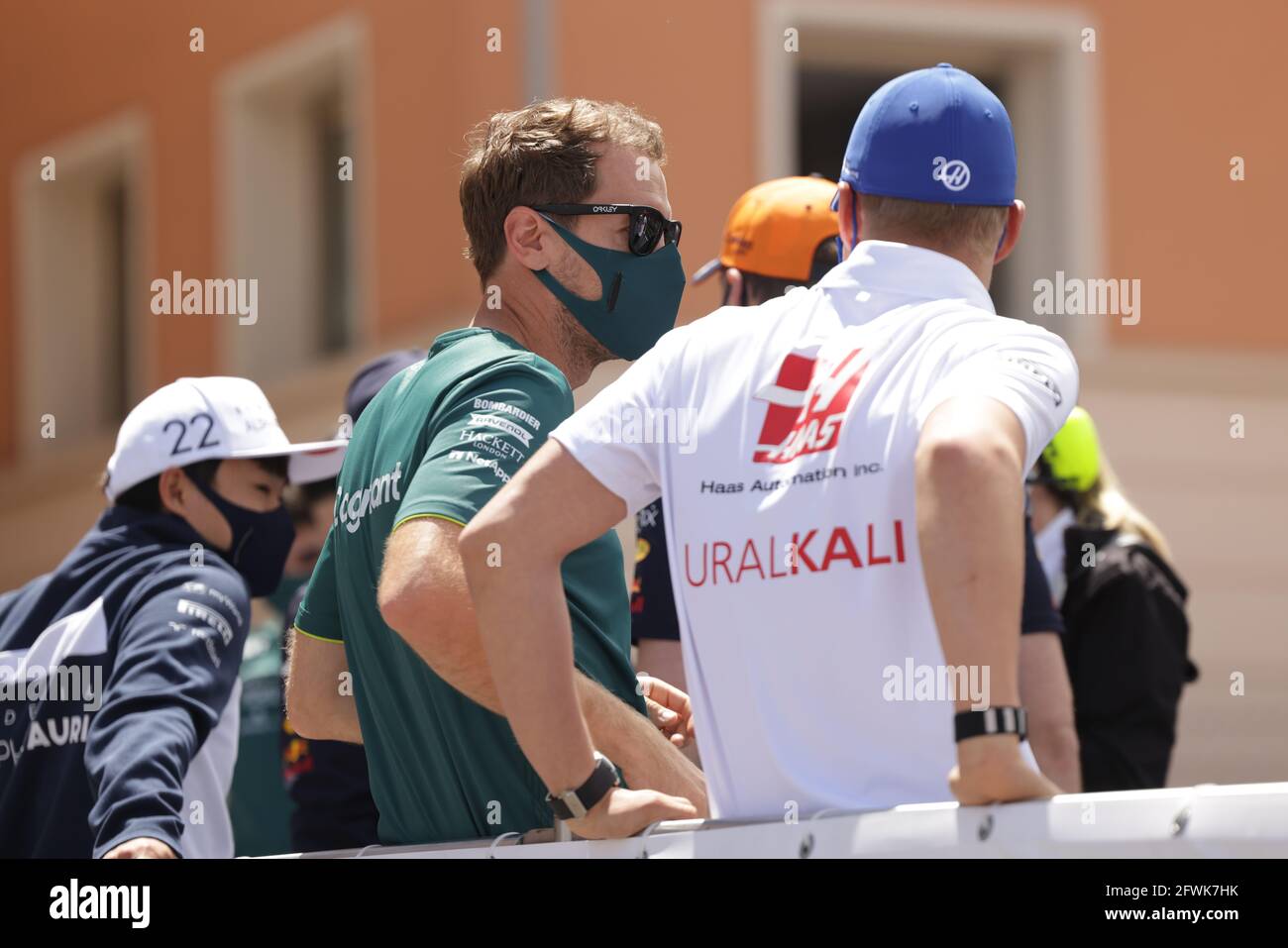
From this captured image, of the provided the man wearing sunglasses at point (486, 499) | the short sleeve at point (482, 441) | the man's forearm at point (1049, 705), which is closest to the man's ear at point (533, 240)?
the man wearing sunglasses at point (486, 499)

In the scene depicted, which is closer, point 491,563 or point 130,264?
point 491,563

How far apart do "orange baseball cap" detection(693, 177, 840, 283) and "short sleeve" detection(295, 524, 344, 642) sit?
1.51m

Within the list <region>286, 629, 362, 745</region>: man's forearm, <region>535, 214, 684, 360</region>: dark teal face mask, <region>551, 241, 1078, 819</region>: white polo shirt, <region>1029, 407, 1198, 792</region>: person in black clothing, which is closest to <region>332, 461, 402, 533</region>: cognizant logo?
<region>286, 629, 362, 745</region>: man's forearm

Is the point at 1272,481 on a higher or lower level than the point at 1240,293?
lower

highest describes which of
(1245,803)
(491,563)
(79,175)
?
(79,175)

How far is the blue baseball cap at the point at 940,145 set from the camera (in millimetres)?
2553

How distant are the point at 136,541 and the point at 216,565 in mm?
203

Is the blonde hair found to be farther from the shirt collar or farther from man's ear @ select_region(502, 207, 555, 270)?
the shirt collar

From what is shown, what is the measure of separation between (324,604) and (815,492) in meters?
1.21

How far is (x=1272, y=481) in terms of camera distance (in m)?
12.1

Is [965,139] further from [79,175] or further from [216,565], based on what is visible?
[79,175]

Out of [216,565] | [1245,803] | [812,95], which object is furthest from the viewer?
[812,95]
